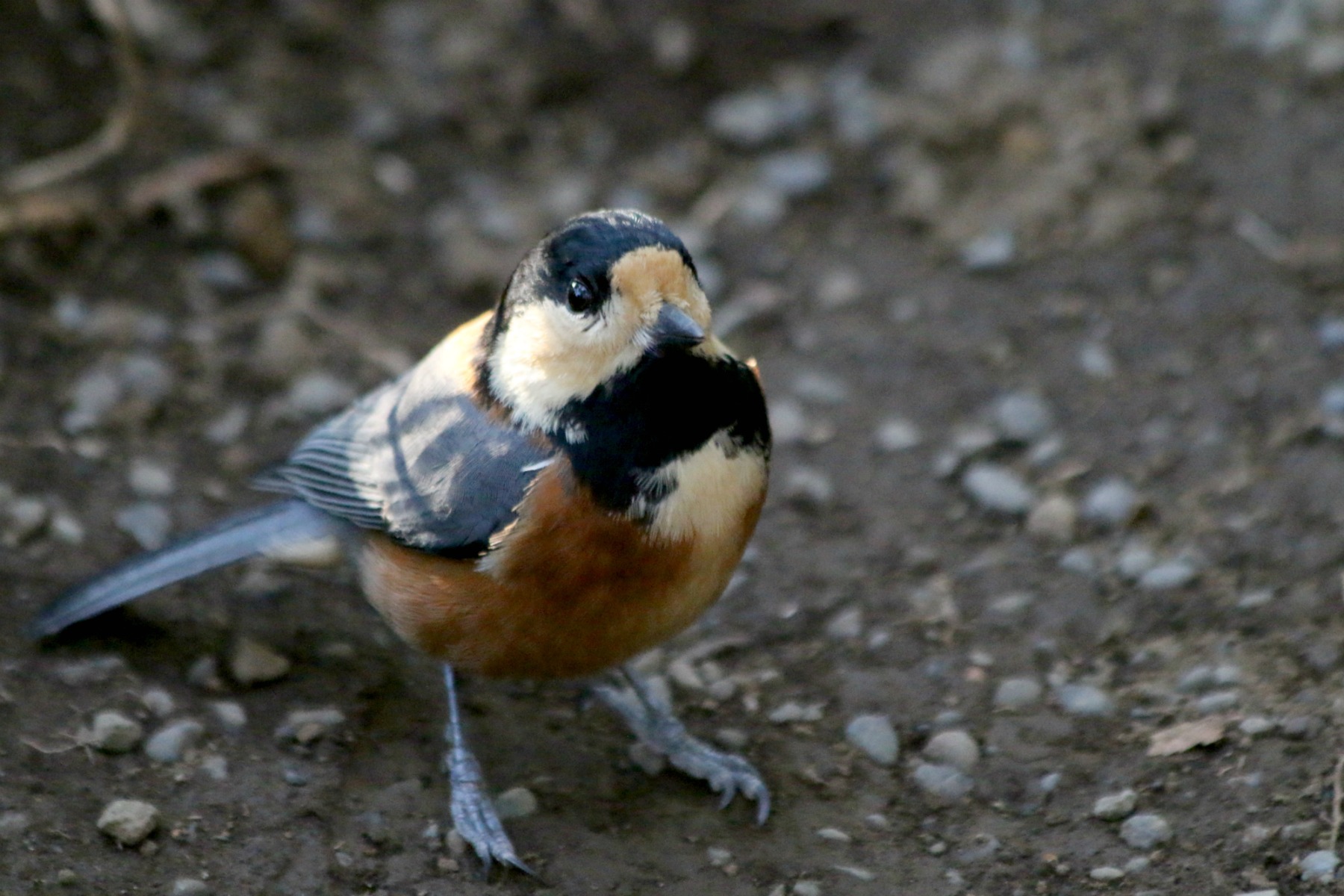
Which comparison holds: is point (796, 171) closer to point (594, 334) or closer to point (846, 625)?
point (846, 625)

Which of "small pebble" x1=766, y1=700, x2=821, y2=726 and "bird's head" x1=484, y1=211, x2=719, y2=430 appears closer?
"bird's head" x1=484, y1=211, x2=719, y2=430

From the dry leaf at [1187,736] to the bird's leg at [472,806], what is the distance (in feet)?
5.67

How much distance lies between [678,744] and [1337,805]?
1724mm

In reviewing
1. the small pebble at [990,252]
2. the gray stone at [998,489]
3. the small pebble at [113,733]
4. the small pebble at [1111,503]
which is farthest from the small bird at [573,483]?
the small pebble at [990,252]

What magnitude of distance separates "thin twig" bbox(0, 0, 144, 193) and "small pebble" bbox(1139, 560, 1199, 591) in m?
4.35

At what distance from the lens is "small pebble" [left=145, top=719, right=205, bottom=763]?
13.8ft

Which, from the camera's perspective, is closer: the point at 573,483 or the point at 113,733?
the point at 573,483

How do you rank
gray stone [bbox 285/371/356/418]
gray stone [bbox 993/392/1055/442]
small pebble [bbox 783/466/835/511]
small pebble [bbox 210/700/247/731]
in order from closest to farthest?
1. small pebble [bbox 210/700/247/731]
2. small pebble [bbox 783/466/835/511]
3. gray stone [bbox 993/392/1055/442]
4. gray stone [bbox 285/371/356/418]

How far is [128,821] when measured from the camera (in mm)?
3902

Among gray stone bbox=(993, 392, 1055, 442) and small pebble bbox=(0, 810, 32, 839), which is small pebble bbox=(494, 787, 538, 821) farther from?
gray stone bbox=(993, 392, 1055, 442)

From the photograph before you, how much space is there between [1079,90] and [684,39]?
1.75 m

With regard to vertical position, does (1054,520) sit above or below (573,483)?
above

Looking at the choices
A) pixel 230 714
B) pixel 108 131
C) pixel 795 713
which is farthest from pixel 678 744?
pixel 108 131

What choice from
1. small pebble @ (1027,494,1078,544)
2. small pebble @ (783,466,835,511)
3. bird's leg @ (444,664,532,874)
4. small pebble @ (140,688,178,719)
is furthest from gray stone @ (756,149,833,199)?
small pebble @ (140,688,178,719)
